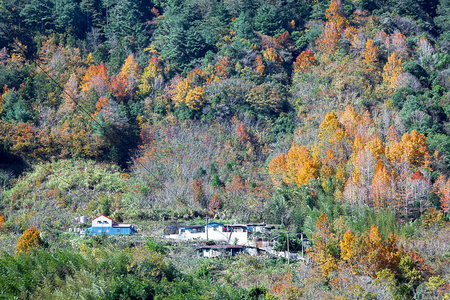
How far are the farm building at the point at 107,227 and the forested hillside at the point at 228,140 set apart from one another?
1.64 meters

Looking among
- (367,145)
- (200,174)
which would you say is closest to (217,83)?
(200,174)

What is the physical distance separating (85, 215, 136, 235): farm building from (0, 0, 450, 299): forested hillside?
5.39ft

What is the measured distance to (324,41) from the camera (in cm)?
5234

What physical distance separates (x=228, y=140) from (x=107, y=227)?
43.3 feet

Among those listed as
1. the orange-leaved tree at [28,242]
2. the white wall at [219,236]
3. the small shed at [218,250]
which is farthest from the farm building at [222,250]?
the orange-leaved tree at [28,242]

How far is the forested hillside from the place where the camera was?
2736 centimetres

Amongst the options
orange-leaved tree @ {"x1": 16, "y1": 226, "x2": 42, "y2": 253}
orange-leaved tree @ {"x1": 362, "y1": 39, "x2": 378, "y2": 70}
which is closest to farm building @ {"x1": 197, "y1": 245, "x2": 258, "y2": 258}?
orange-leaved tree @ {"x1": 16, "y1": 226, "x2": 42, "y2": 253}

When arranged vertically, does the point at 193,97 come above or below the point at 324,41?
below

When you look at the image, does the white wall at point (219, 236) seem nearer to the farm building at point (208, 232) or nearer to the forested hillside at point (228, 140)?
the farm building at point (208, 232)

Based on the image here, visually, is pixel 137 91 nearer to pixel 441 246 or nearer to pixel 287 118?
pixel 287 118

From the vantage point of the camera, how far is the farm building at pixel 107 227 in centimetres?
3322

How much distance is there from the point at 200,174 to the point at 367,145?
35.7ft

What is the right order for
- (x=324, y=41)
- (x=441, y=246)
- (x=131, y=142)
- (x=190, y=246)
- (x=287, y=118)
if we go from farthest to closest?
1. (x=324, y=41)
2. (x=287, y=118)
3. (x=131, y=142)
4. (x=190, y=246)
5. (x=441, y=246)

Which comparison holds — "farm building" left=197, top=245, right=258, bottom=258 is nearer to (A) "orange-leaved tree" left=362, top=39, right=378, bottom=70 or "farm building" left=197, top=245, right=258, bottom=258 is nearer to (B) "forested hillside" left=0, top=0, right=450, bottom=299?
(B) "forested hillside" left=0, top=0, right=450, bottom=299
